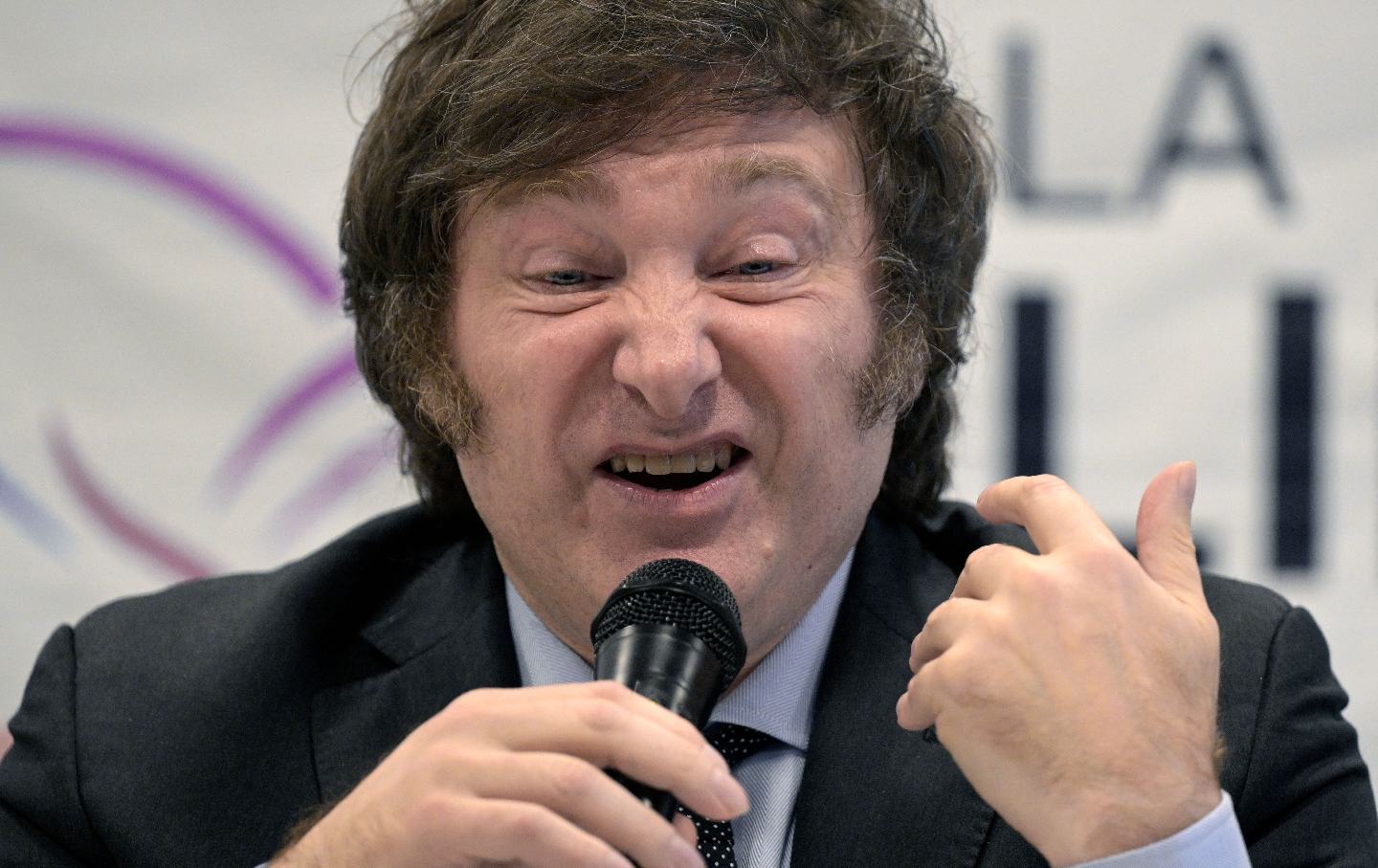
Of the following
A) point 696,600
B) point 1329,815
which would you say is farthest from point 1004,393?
point 696,600

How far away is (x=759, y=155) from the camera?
160 cm

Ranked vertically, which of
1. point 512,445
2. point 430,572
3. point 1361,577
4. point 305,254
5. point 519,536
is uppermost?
point 305,254

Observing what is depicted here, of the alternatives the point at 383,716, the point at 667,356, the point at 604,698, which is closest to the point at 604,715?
the point at 604,698

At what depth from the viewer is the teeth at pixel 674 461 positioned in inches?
62.2

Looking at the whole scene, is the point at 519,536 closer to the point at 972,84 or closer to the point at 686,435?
the point at 686,435

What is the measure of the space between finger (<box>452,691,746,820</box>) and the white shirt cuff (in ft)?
1.35

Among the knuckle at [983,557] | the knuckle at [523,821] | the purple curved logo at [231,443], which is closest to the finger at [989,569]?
the knuckle at [983,557]

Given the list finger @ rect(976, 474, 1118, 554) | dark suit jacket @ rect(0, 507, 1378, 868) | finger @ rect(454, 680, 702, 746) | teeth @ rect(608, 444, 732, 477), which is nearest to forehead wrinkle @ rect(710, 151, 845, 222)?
teeth @ rect(608, 444, 732, 477)

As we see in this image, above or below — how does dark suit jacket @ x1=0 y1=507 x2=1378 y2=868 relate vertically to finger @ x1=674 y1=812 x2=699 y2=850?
below

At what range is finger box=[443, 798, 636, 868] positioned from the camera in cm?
108

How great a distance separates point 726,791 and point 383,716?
898 mm

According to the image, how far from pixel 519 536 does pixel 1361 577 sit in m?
1.83

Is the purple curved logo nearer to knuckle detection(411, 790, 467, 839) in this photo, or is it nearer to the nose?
the nose

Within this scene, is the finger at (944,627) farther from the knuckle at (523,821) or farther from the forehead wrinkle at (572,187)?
the forehead wrinkle at (572,187)
